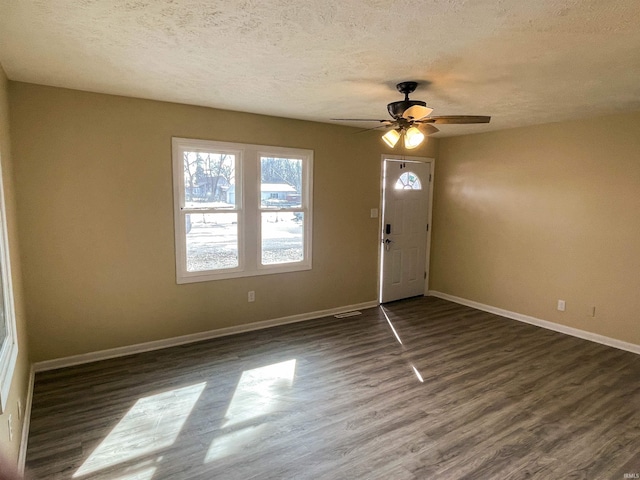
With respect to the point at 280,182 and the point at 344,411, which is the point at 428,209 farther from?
the point at 344,411

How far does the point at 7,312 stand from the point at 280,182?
110 inches

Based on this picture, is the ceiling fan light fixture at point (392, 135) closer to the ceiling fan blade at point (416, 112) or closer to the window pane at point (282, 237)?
the ceiling fan blade at point (416, 112)

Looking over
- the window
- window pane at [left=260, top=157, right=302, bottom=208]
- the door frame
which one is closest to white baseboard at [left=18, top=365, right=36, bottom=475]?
the window

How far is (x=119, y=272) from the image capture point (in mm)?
3504

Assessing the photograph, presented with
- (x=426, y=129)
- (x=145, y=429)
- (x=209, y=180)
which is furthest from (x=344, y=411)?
(x=209, y=180)

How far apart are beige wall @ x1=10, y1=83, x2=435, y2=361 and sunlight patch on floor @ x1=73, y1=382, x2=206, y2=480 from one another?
104 centimetres

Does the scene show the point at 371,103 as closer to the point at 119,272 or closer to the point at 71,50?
the point at 71,50

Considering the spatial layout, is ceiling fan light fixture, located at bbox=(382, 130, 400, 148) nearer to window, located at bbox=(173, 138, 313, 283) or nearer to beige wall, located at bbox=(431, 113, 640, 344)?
window, located at bbox=(173, 138, 313, 283)

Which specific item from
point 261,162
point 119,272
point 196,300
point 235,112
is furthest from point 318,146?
Answer: point 119,272

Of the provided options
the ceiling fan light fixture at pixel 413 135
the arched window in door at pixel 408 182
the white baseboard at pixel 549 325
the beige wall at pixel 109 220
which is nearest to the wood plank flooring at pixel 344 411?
the white baseboard at pixel 549 325

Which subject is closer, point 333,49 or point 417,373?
point 333,49

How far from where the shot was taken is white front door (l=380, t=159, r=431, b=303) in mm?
5312

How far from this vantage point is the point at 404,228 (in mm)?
5527

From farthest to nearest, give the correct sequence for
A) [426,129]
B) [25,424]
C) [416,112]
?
[426,129] → [416,112] → [25,424]
